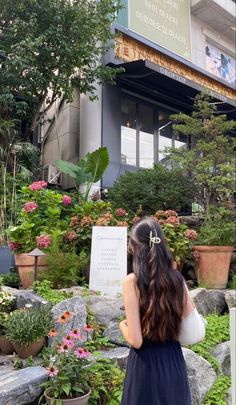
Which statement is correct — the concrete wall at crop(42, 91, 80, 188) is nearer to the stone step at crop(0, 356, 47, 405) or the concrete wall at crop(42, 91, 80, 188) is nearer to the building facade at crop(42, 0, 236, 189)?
the building facade at crop(42, 0, 236, 189)

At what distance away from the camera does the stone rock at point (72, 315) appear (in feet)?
12.1

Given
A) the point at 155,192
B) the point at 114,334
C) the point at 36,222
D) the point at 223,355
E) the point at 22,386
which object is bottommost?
the point at 223,355

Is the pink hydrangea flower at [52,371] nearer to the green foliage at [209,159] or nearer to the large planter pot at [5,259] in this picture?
the large planter pot at [5,259]

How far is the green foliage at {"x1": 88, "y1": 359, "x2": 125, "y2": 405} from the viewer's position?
126 inches

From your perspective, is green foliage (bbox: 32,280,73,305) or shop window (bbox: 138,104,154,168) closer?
green foliage (bbox: 32,280,73,305)

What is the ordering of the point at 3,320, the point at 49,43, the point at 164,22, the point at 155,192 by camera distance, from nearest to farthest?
the point at 3,320, the point at 155,192, the point at 49,43, the point at 164,22

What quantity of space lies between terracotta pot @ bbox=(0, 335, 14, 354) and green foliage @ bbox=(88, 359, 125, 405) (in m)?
1.08

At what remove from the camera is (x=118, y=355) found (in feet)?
11.8

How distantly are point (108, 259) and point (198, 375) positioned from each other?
2054 millimetres

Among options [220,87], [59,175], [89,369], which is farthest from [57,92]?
[89,369]

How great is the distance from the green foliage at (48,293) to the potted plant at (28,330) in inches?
19.3

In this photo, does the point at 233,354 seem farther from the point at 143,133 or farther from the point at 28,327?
the point at 143,133

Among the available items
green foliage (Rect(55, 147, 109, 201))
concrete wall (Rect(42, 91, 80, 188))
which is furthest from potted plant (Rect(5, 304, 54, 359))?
concrete wall (Rect(42, 91, 80, 188))

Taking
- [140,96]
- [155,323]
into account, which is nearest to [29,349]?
[155,323]
